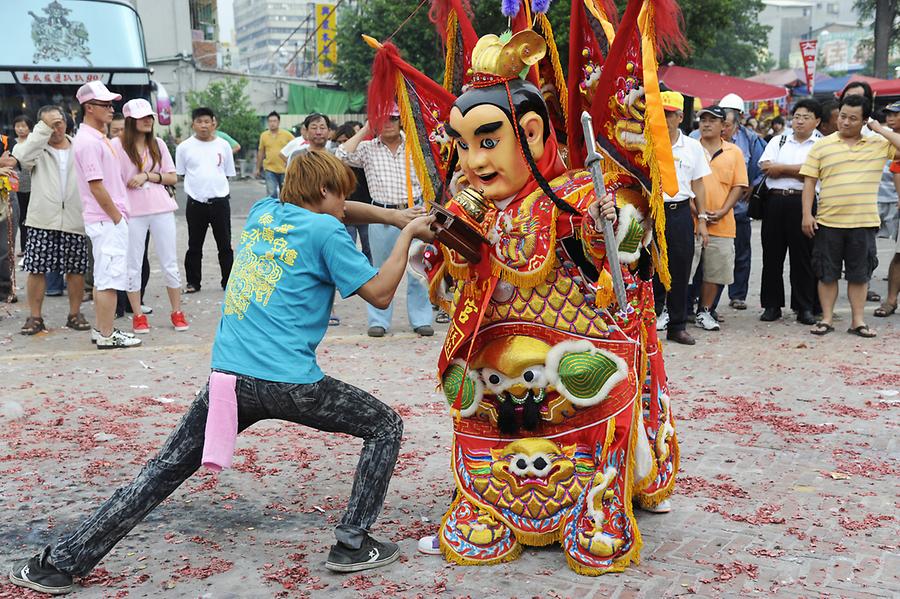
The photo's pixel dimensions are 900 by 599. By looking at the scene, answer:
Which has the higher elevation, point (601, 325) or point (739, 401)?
point (601, 325)

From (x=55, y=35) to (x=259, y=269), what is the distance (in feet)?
40.1

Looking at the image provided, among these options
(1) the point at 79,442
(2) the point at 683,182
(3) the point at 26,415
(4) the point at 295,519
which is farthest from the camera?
(2) the point at 683,182


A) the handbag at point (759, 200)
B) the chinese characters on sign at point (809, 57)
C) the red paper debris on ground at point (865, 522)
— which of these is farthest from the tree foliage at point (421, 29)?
the red paper debris on ground at point (865, 522)

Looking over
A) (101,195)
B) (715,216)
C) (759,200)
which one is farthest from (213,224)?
(759,200)

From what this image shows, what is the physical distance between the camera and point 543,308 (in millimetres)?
3727

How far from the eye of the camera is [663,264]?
12.8 ft

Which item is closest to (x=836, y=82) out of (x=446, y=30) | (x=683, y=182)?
(x=683, y=182)

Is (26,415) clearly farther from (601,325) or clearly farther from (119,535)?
(601,325)

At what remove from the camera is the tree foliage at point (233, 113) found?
31.7 metres

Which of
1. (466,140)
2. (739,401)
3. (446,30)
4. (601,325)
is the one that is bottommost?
(739,401)

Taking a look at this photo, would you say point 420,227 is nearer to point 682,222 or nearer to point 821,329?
point 682,222

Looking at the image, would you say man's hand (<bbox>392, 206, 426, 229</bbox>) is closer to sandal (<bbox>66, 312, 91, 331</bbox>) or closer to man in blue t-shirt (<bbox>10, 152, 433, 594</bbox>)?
man in blue t-shirt (<bbox>10, 152, 433, 594</bbox>)

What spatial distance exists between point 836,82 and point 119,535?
31.3 m

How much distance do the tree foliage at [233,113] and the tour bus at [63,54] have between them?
1687 cm
